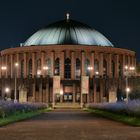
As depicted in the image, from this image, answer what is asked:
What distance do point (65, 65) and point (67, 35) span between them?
1208cm

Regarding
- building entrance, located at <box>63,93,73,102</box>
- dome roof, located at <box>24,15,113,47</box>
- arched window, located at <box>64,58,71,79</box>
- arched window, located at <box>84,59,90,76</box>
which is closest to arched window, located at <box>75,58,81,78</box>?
arched window, located at <box>84,59,90,76</box>

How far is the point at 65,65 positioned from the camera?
131 metres

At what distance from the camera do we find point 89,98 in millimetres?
125312

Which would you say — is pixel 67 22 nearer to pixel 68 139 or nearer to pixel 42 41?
pixel 42 41

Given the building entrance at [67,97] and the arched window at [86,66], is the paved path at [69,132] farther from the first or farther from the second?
the arched window at [86,66]

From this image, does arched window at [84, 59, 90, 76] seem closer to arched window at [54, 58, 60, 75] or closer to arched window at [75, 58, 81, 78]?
arched window at [75, 58, 81, 78]

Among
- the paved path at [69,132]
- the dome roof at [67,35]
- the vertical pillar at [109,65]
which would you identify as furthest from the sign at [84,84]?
the paved path at [69,132]

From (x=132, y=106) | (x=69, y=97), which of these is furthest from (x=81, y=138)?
(x=69, y=97)

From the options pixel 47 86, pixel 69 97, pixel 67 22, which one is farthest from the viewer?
pixel 67 22

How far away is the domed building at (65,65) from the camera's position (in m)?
122

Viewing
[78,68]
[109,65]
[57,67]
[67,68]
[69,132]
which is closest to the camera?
[69,132]

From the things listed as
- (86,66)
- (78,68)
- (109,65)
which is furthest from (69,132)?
(109,65)

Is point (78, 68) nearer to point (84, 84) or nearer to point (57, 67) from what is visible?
point (57, 67)

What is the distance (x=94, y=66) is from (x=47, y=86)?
17908 millimetres
